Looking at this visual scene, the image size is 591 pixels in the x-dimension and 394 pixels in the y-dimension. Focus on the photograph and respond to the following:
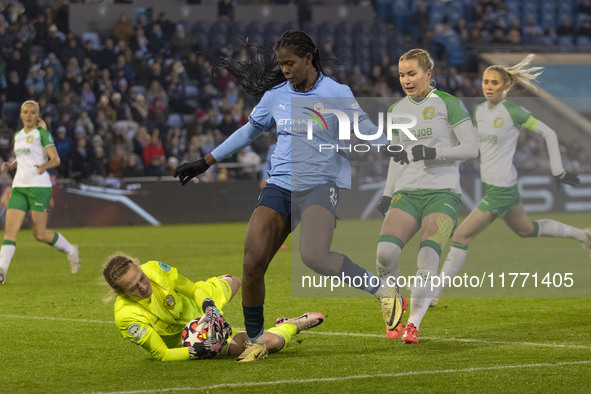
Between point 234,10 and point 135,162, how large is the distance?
25.2ft

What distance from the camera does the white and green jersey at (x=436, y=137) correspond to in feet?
24.7

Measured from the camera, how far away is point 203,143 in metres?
23.0

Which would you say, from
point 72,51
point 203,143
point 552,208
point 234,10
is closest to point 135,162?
point 203,143

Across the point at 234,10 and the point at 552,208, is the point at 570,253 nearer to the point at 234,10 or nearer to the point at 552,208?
the point at 552,208

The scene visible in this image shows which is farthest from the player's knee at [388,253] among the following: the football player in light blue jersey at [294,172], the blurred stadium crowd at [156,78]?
the blurred stadium crowd at [156,78]

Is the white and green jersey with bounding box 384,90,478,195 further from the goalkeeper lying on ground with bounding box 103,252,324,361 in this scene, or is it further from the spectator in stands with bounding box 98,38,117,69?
the spectator in stands with bounding box 98,38,117,69

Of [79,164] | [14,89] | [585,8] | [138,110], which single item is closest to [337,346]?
[79,164]

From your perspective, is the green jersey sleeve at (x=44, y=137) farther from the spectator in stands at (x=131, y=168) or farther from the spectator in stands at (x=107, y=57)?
the spectator in stands at (x=107, y=57)

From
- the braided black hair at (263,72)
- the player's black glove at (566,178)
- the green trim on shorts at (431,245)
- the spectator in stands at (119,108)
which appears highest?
the braided black hair at (263,72)

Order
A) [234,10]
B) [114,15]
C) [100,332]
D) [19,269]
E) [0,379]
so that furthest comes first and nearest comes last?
[234,10], [114,15], [19,269], [100,332], [0,379]

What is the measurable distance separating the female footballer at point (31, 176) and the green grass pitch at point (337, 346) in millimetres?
655

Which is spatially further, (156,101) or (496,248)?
(156,101)

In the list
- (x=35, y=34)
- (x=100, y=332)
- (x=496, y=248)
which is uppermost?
(x=35, y=34)

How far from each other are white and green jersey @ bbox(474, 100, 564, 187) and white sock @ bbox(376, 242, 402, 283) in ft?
6.10
